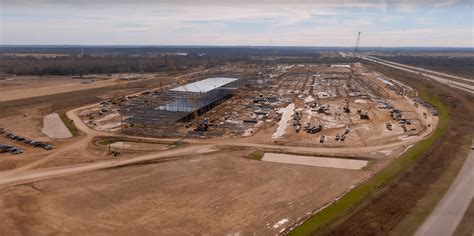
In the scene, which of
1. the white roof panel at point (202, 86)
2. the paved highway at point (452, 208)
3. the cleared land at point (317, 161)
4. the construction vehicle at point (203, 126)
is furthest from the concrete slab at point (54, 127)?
the paved highway at point (452, 208)

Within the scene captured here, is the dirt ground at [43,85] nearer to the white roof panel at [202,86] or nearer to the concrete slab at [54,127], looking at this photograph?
the concrete slab at [54,127]

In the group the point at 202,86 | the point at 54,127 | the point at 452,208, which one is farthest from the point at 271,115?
the point at 452,208

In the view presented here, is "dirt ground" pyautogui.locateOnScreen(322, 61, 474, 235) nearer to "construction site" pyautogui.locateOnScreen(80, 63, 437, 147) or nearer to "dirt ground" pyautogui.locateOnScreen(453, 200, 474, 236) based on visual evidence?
"dirt ground" pyautogui.locateOnScreen(453, 200, 474, 236)

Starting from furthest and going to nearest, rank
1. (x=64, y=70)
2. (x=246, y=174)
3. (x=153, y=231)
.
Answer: (x=64, y=70)
(x=246, y=174)
(x=153, y=231)

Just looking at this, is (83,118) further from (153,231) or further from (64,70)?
(64,70)

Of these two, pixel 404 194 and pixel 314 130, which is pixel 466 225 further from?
pixel 314 130

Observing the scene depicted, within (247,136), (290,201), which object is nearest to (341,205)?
(290,201)
